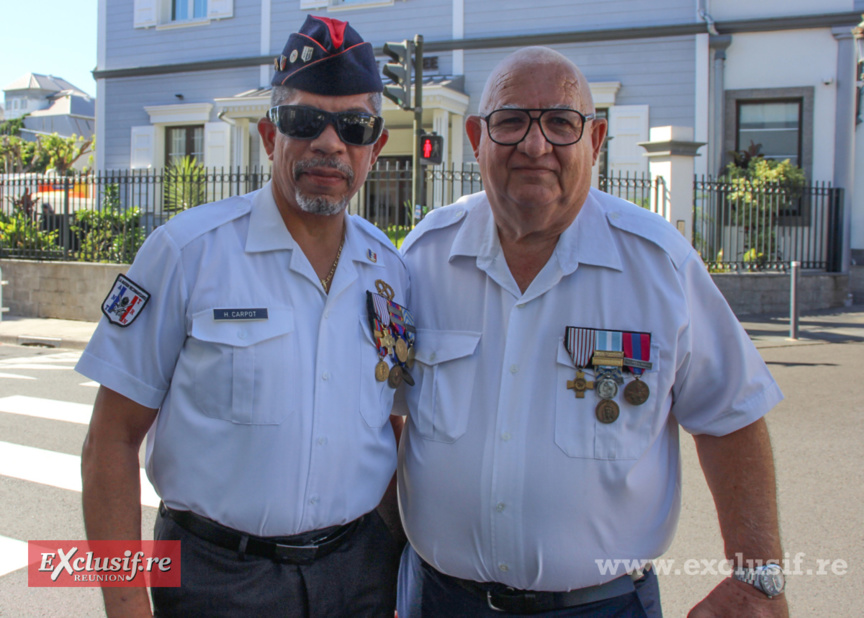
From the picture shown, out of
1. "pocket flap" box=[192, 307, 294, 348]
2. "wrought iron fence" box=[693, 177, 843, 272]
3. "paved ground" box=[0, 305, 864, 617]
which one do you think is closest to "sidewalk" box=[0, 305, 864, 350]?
"wrought iron fence" box=[693, 177, 843, 272]

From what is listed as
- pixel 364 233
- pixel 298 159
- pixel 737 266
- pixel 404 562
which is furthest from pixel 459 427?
pixel 737 266

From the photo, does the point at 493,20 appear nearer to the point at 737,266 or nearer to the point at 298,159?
the point at 737,266

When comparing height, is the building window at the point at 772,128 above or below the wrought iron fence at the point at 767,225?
above

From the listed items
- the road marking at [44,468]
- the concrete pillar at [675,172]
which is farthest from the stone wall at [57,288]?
the concrete pillar at [675,172]

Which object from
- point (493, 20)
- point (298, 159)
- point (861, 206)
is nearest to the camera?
point (298, 159)

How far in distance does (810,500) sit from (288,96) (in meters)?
4.05

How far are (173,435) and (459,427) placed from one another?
2.51 feet

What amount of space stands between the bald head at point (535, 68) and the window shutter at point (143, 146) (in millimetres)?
18508

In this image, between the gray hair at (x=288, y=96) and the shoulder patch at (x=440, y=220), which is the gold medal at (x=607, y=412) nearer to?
the shoulder patch at (x=440, y=220)

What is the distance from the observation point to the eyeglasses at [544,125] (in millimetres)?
1994

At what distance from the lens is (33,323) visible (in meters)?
13.1

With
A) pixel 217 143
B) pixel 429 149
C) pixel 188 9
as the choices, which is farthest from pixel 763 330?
pixel 188 9

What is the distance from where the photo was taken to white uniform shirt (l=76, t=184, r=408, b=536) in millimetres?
1897

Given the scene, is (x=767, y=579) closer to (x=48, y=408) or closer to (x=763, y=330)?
(x=48, y=408)
